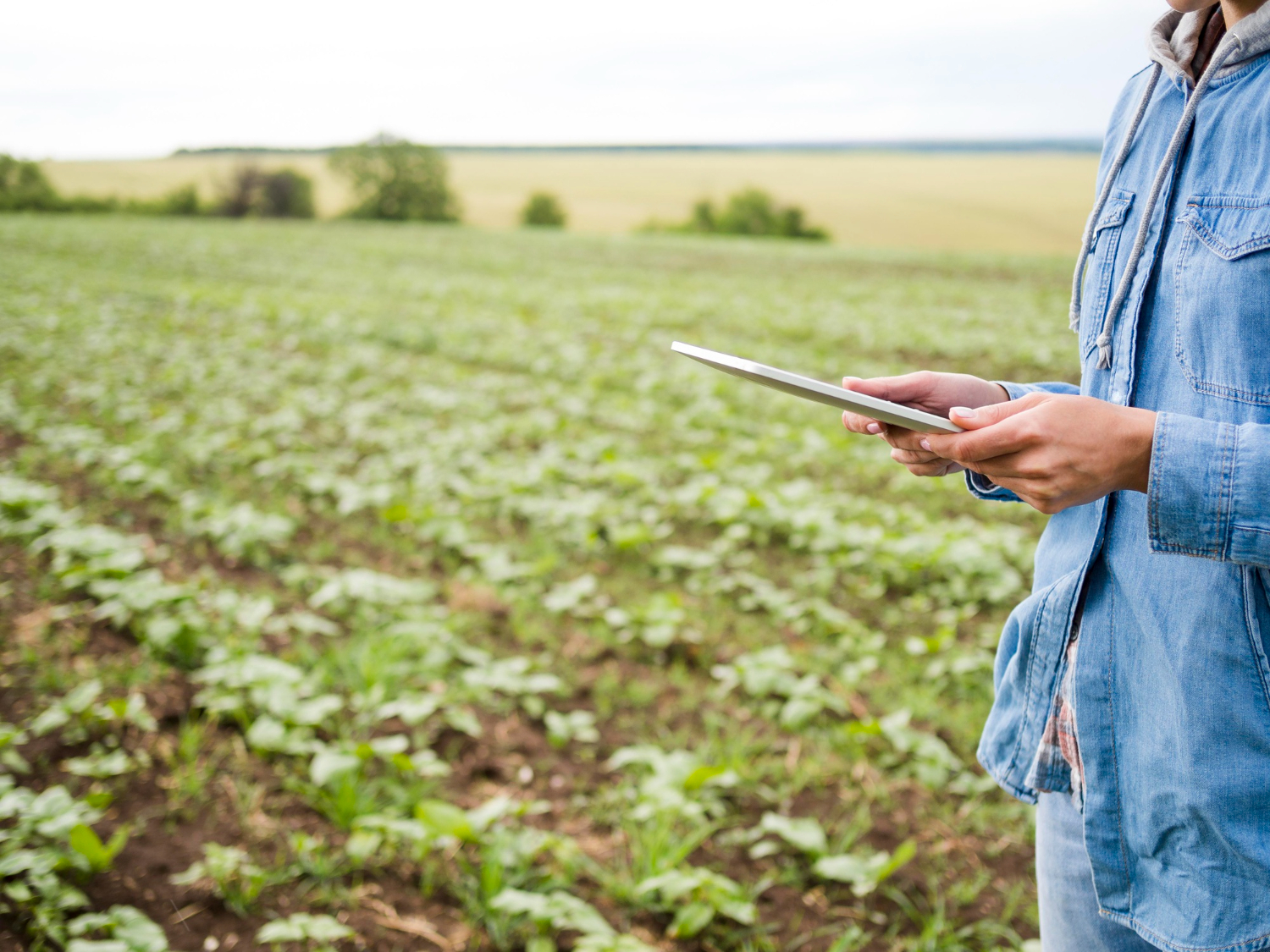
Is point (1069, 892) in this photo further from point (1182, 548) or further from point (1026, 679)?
point (1182, 548)

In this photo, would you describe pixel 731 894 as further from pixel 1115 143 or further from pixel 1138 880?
pixel 1115 143

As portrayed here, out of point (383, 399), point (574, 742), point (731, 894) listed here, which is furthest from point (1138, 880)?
point (383, 399)

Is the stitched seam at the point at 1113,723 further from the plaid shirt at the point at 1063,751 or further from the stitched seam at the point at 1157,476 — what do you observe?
the stitched seam at the point at 1157,476

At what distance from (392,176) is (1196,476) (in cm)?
6049

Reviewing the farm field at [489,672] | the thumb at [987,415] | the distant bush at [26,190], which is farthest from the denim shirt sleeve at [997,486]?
the distant bush at [26,190]

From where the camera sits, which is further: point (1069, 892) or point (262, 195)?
point (262, 195)

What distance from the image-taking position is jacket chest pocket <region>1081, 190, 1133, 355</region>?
128 centimetres

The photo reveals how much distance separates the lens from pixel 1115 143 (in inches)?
53.5

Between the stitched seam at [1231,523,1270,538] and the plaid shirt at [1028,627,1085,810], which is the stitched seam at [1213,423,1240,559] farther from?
the plaid shirt at [1028,627,1085,810]

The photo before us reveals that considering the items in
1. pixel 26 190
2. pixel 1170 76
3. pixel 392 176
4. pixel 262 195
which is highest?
pixel 392 176

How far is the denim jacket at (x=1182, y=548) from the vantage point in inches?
39.5

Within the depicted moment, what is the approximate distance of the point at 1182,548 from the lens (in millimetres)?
1011

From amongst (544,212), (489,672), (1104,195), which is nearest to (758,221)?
(544,212)

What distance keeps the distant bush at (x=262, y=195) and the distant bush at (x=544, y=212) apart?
14.5 metres
